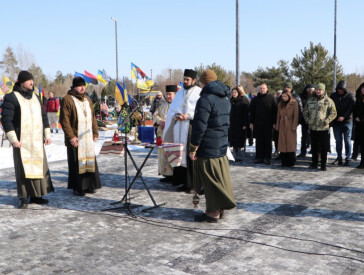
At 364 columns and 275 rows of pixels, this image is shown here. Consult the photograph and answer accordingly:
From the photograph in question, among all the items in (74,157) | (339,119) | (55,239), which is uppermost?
(339,119)

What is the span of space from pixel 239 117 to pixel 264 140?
93 centimetres

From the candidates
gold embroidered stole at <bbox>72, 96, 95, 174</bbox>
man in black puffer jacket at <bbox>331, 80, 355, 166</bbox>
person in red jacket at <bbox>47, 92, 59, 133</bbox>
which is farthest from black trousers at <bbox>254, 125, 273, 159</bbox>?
person in red jacket at <bbox>47, 92, 59, 133</bbox>

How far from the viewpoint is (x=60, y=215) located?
5.61 metres

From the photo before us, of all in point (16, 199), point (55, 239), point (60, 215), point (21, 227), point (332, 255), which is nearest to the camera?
point (332, 255)

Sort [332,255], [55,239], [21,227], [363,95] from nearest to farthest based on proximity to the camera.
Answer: [332,255]
[55,239]
[21,227]
[363,95]

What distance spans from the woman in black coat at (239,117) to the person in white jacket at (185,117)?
357cm

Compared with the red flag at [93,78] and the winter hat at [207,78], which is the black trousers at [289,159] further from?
the red flag at [93,78]

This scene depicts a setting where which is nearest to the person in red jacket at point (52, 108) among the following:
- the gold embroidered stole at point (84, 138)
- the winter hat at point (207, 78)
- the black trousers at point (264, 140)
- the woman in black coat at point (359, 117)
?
the black trousers at point (264, 140)

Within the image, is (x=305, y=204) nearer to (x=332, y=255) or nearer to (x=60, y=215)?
(x=332, y=255)

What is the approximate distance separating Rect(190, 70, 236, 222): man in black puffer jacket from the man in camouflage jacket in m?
4.35

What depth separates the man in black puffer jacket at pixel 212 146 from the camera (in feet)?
16.4

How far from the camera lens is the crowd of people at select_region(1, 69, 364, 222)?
5117 millimetres

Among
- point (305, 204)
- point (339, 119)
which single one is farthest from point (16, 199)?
point (339, 119)

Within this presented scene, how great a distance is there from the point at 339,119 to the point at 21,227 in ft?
23.4
